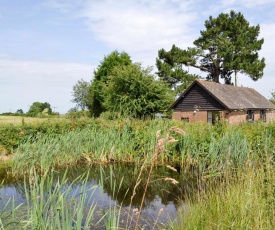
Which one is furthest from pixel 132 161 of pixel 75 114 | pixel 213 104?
pixel 75 114

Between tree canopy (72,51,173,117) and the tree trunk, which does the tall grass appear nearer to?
tree canopy (72,51,173,117)

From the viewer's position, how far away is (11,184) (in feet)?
29.5

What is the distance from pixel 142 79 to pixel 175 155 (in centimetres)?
1656

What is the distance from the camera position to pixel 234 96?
29016 millimetres

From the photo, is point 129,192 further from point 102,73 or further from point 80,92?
point 80,92

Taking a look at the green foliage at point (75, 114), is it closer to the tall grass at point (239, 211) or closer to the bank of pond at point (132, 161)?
the bank of pond at point (132, 161)

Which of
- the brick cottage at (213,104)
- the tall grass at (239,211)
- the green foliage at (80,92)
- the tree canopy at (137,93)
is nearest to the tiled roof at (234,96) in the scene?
the brick cottage at (213,104)

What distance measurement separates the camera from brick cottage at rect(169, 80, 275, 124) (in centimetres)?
2616

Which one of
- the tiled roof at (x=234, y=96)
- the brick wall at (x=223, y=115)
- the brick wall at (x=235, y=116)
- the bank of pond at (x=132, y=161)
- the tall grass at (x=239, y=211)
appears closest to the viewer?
the tall grass at (x=239, y=211)

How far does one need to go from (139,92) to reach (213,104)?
7.04 meters

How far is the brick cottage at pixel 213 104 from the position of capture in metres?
26.2

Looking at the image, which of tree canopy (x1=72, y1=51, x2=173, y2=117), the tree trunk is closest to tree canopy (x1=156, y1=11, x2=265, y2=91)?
the tree trunk

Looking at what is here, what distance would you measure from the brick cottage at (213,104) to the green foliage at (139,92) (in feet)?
6.80

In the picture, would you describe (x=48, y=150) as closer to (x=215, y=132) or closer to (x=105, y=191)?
(x=105, y=191)
